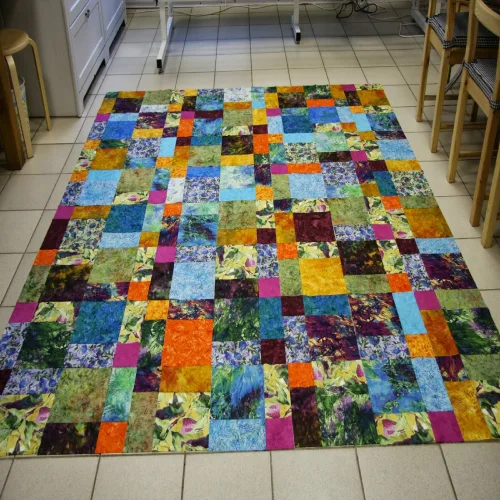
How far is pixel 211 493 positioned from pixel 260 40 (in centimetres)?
378

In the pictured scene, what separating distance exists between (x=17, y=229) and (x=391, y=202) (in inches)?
69.2

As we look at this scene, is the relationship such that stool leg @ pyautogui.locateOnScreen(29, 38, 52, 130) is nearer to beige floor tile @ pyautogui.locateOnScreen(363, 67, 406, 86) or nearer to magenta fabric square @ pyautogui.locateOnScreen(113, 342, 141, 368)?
magenta fabric square @ pyautogui.locateOnScreen(113, 342, 141, 368)

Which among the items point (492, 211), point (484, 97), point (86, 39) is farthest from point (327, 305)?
point (86, 39)

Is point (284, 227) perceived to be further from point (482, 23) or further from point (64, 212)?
point (482, 23)

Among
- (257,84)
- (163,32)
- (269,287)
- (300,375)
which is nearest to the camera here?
(300,375)

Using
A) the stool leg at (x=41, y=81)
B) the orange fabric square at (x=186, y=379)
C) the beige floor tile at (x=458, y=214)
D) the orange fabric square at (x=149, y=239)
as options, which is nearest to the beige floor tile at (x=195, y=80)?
the stool leg at (x=41, y=81)

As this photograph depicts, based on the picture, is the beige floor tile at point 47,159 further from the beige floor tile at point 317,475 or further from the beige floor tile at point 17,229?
the beige floor tile at point 317,475

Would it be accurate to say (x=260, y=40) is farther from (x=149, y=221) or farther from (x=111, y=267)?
(x=111, y=267)

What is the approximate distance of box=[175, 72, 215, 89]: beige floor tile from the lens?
4309 mm

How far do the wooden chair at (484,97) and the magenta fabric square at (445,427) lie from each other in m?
0.99

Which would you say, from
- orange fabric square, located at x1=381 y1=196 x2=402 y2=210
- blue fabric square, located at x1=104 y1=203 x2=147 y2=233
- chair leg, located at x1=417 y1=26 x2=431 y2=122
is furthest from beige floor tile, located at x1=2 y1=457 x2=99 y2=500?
chair leg, located at x1=417 y1=26 x2=431 y2=122

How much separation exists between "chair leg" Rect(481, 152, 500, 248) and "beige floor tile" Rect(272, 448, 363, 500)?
1264 millimetres

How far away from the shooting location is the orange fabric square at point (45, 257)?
2.87 metres

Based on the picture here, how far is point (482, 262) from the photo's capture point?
2.83m
